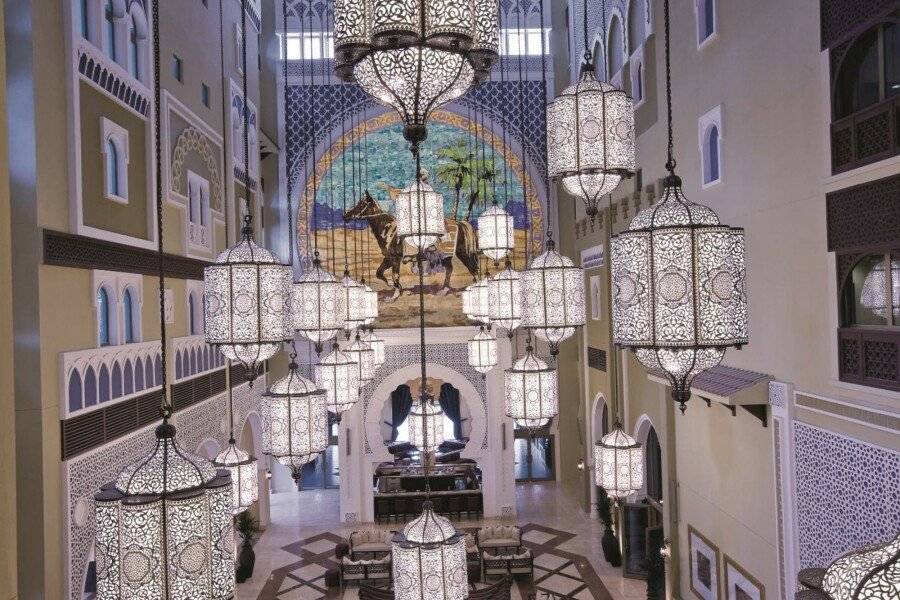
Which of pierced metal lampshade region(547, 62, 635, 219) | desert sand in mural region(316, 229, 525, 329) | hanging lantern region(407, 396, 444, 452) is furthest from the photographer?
desert sand in mural region(316, 229, 525, 329)

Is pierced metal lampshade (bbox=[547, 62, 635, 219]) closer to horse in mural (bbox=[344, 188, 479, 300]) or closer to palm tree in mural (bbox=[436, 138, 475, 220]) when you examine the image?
horse in mural (bbox=[344, 188, 479, 300])

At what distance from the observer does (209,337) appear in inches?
157

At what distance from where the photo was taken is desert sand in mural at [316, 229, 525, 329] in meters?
13.1

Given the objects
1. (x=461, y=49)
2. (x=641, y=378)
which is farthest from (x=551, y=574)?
(x=461, y=49)

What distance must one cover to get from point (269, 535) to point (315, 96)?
810 centimetres

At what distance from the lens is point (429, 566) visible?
11.6ft

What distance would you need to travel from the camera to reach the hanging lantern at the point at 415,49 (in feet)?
6.82

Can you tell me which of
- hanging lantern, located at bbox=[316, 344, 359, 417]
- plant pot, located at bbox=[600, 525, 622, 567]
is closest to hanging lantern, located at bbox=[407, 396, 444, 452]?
hanging lantern, located at bbox=[316, 344, 359, 417]

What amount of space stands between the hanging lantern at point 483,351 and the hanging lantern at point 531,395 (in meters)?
2.72

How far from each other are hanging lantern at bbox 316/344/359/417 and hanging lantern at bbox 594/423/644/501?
2491mm

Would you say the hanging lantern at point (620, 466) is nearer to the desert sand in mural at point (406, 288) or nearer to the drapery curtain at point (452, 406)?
the desert sand in mural at point (406, 288)

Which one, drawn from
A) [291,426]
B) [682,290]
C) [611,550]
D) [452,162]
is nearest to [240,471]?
[291,426]

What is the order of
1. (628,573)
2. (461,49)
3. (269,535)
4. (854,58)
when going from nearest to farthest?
(461,49) → (854,58) → (628,573) → (269,535)

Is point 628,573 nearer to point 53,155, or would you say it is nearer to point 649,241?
point 649,241
